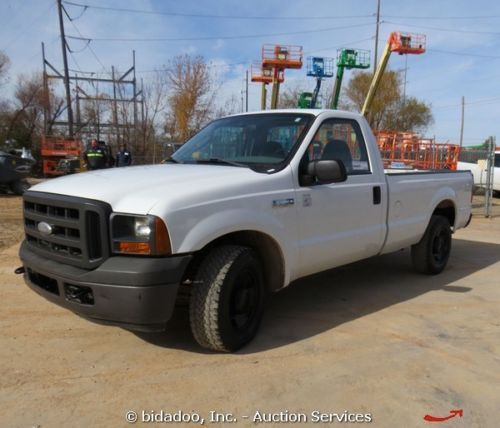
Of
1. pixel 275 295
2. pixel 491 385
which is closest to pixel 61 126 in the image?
pixel 275 295

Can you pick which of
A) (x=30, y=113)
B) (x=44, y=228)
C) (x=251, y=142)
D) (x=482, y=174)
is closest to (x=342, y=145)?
(x=251, y=142)

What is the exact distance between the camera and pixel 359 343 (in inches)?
158

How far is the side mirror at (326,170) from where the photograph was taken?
392 centimetres

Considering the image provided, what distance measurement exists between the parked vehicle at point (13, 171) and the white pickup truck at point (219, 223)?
1097 centimetres

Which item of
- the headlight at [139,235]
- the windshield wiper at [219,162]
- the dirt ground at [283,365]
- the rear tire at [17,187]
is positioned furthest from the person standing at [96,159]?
the headlight at [139,235]

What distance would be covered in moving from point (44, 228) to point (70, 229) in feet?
1.04

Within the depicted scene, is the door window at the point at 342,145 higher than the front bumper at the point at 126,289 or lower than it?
higher

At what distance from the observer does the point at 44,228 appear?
140 inches

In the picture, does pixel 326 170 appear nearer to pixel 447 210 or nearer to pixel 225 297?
pixel 225 297

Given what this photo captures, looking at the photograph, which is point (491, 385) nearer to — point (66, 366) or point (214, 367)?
point (214, 367)

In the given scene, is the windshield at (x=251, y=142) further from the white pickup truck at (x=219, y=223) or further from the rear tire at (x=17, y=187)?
the rear tire at (x=17, y=187)

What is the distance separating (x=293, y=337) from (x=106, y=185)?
76.5 inches

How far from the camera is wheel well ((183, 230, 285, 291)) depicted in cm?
361

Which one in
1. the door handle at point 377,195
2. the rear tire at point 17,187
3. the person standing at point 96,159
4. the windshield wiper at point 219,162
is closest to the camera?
the windshield wiper at point 219,162
